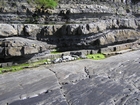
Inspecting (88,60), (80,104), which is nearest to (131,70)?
(88,60)

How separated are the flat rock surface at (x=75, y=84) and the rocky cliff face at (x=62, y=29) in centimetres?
191

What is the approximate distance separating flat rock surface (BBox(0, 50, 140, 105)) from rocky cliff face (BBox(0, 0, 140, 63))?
6.27ft

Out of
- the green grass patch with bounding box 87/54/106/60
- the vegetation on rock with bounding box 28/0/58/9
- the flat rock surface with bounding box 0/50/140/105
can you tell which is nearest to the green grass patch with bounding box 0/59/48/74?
the flat rock surface with bounding box 0/50/140/105

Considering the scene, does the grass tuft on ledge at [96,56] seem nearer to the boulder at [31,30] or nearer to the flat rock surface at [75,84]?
the flat rock surface at [75,84]

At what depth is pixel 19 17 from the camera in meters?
13.2

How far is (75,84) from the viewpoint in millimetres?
8430

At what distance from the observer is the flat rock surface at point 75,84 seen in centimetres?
719

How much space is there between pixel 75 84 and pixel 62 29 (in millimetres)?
5586

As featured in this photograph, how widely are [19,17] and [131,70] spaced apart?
833 centimetres

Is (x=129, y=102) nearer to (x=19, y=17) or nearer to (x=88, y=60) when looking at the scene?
(x=88, y=60)

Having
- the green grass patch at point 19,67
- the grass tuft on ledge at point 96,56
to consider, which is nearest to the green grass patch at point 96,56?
the grass tuft on ledge at point 96,56

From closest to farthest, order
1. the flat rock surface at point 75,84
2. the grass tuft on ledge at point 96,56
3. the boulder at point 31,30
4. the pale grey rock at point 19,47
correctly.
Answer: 1. the flat rock surface at point 75,84
2. the pale grey rock at point 19,47
3. the boulder at point 31,30
4. the grass tuft on ledge at point 96,56

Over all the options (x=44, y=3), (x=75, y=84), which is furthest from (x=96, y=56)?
(x=44, y=3)

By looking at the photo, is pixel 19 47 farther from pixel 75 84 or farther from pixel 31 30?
pixel 75 84
